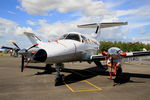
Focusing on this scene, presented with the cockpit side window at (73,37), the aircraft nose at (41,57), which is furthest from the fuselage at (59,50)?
the cockpit side window at (73,37)

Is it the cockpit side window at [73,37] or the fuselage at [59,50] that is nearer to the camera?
the fuselage at [59,50]

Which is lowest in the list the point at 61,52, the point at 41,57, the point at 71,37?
the point at 41,57

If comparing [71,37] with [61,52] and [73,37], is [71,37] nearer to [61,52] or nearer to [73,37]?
[73,37]

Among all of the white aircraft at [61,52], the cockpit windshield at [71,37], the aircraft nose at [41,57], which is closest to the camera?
the aircraft nose at [41,57]

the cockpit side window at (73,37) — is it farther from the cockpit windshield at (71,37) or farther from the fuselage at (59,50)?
the fuselage at (59,50)

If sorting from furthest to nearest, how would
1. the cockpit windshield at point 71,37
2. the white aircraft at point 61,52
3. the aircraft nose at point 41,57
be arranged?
the cockpit windshield at point 71,37 < the white aircraft at point 61,52 < the aircraft nose at point 41,57

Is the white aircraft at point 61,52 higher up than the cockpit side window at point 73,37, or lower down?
lower down

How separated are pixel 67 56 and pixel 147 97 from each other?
4.78 m

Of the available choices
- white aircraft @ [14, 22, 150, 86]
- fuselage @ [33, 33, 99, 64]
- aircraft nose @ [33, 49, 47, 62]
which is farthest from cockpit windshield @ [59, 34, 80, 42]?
aircraft nose @ [33, 49, 47, 62]

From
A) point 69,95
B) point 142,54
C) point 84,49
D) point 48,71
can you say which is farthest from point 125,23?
point 69,95

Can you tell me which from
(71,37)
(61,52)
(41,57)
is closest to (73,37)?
(71,37)

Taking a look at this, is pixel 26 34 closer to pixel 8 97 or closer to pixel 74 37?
pixel 74 37

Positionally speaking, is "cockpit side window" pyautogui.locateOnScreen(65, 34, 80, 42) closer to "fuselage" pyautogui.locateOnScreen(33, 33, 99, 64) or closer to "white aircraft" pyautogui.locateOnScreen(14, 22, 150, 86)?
"white aircraft" pyautogui.locateOnScreen(14, 22, 150, 86)

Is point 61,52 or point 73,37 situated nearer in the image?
point 61,52
